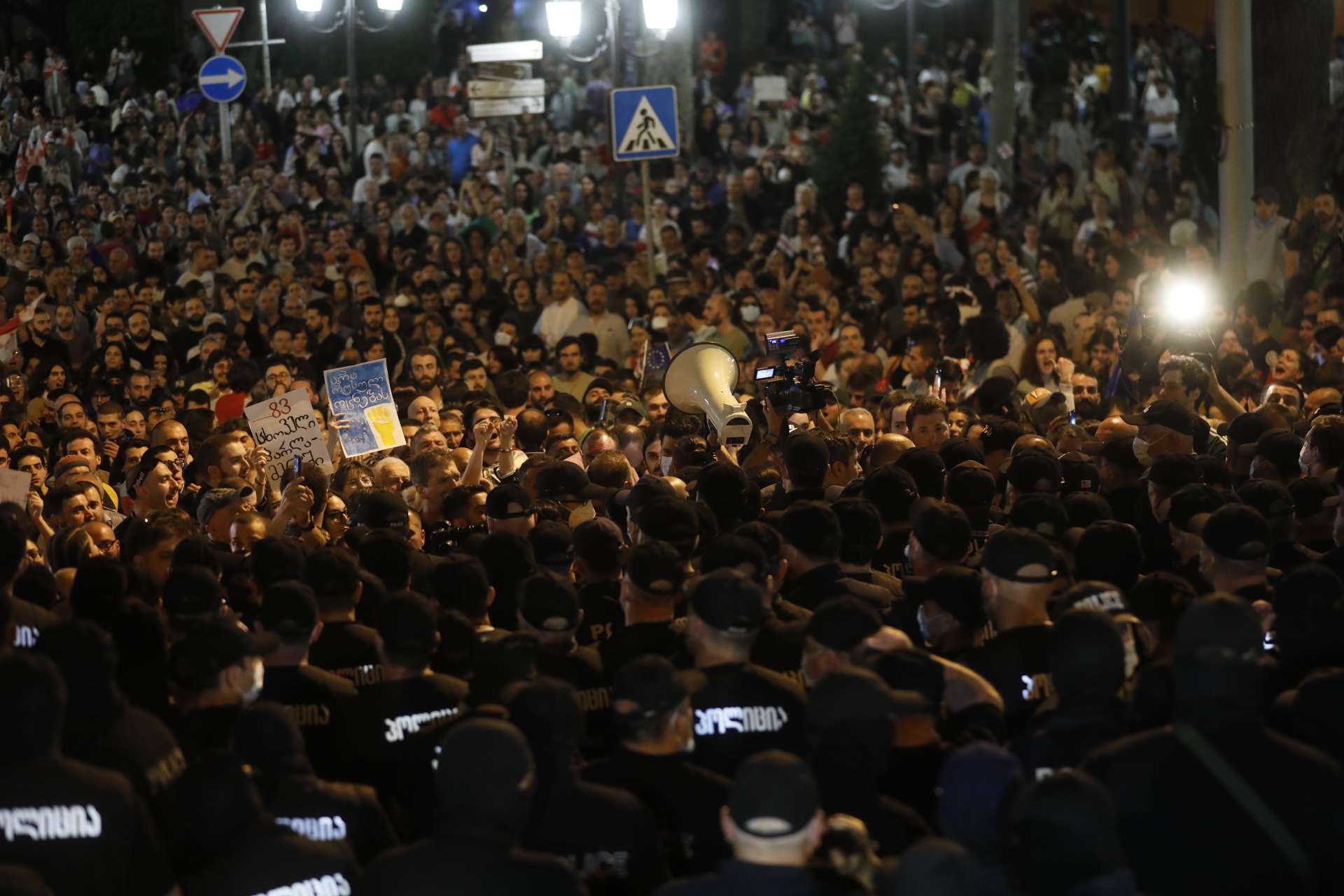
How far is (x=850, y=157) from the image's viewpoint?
19.2 metres

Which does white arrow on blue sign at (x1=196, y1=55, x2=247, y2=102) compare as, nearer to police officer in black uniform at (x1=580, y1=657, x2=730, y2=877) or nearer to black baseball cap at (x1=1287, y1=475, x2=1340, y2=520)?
black baseball cap at (x1=1287, y1=475, x2=1340, y2=520)

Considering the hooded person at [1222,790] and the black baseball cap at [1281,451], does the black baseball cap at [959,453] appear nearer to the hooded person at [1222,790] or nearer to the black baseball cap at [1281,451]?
the black baseball cap at [1281,451]

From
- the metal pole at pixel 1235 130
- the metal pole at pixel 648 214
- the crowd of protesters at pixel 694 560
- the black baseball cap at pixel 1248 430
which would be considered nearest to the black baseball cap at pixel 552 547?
the crowd of protesters at pixel 694 560

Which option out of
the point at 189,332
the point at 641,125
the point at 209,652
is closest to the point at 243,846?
the point at 209,652

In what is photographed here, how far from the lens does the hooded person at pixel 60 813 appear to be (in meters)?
3.96

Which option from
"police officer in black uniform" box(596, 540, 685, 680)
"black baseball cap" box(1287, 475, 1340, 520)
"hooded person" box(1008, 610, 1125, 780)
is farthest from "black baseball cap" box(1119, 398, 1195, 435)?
"hooded person" box(1008, 610, 1125, 780)

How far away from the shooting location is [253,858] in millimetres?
3916

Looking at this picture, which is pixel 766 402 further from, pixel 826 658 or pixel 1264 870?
pixel 1264 870

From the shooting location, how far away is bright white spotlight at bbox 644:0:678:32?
18609 millimetres

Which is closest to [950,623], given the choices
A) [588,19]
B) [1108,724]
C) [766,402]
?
[1108,724]

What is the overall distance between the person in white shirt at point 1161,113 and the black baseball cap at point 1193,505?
17.5 metres

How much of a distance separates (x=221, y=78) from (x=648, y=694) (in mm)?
17464

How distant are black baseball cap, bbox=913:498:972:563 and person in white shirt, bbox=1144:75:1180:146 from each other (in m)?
18.2

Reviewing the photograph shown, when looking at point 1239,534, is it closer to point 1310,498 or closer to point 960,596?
point 960,596
